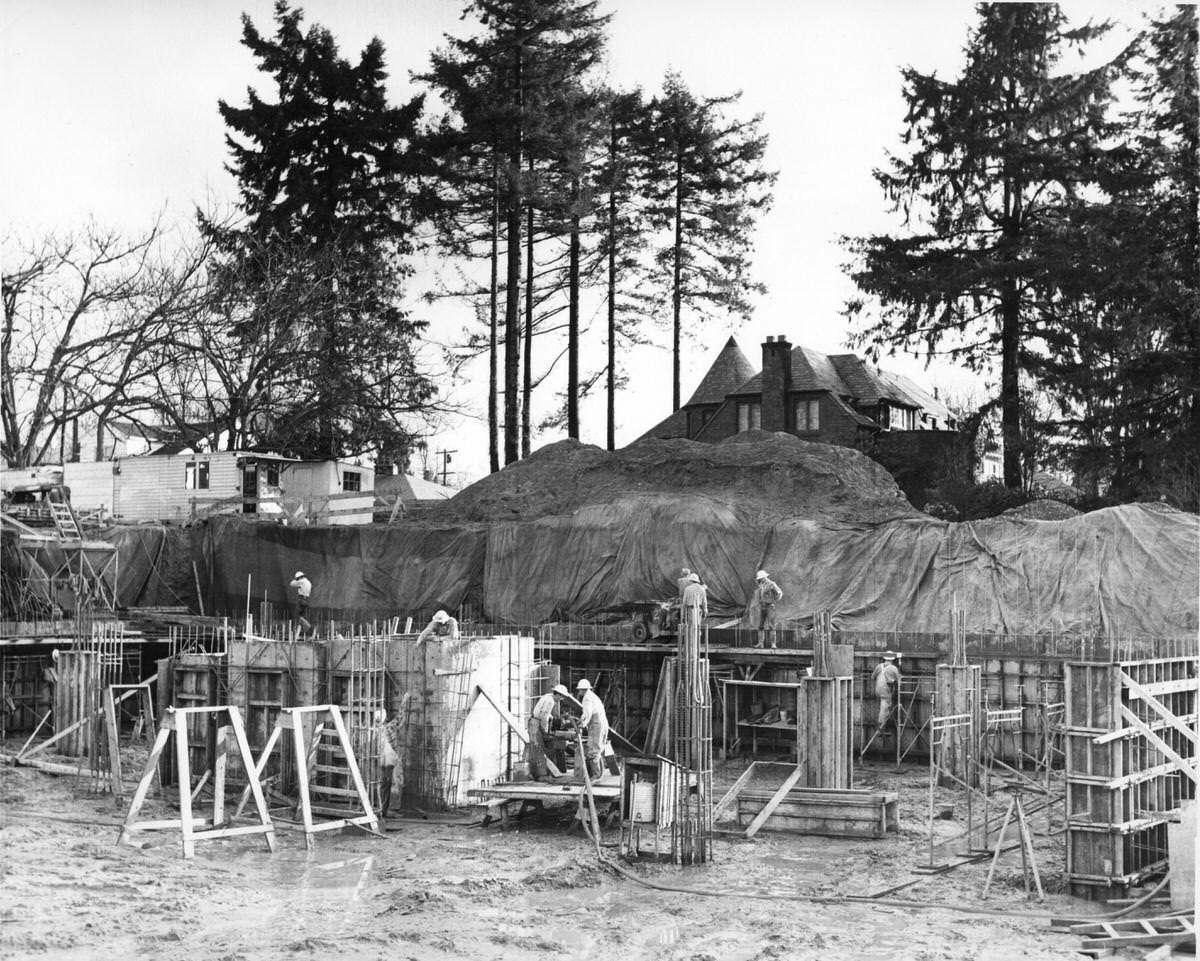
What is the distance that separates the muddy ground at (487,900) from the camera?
39.7ft

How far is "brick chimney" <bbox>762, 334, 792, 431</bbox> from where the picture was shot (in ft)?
152

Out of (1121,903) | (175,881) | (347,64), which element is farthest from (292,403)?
(1121,903)

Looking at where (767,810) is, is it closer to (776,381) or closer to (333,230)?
(333,230)

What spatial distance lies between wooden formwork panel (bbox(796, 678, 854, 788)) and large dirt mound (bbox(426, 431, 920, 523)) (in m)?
13.6

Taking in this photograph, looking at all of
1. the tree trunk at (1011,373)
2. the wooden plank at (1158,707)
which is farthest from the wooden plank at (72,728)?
the tree trunk at (1011,373)

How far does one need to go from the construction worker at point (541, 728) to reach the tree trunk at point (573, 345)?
22.3 meters

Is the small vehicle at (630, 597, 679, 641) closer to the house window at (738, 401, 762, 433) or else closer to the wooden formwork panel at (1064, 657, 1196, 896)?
the wooden formwork panel at (1064, 657, 1196, 896)

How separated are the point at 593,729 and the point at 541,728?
2.92 ft

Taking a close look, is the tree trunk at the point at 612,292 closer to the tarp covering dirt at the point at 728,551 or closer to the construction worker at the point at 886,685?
the tarp covering dirt at the point at 728,551

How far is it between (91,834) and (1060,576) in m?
18.7

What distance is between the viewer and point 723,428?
5028 cm

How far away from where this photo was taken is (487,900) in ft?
46.0

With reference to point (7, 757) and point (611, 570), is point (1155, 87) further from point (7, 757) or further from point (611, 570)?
point (7, 757)

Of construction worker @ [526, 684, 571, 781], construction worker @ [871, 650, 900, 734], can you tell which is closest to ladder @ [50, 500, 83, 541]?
construction worker @ [526, 684, 571, 781]
